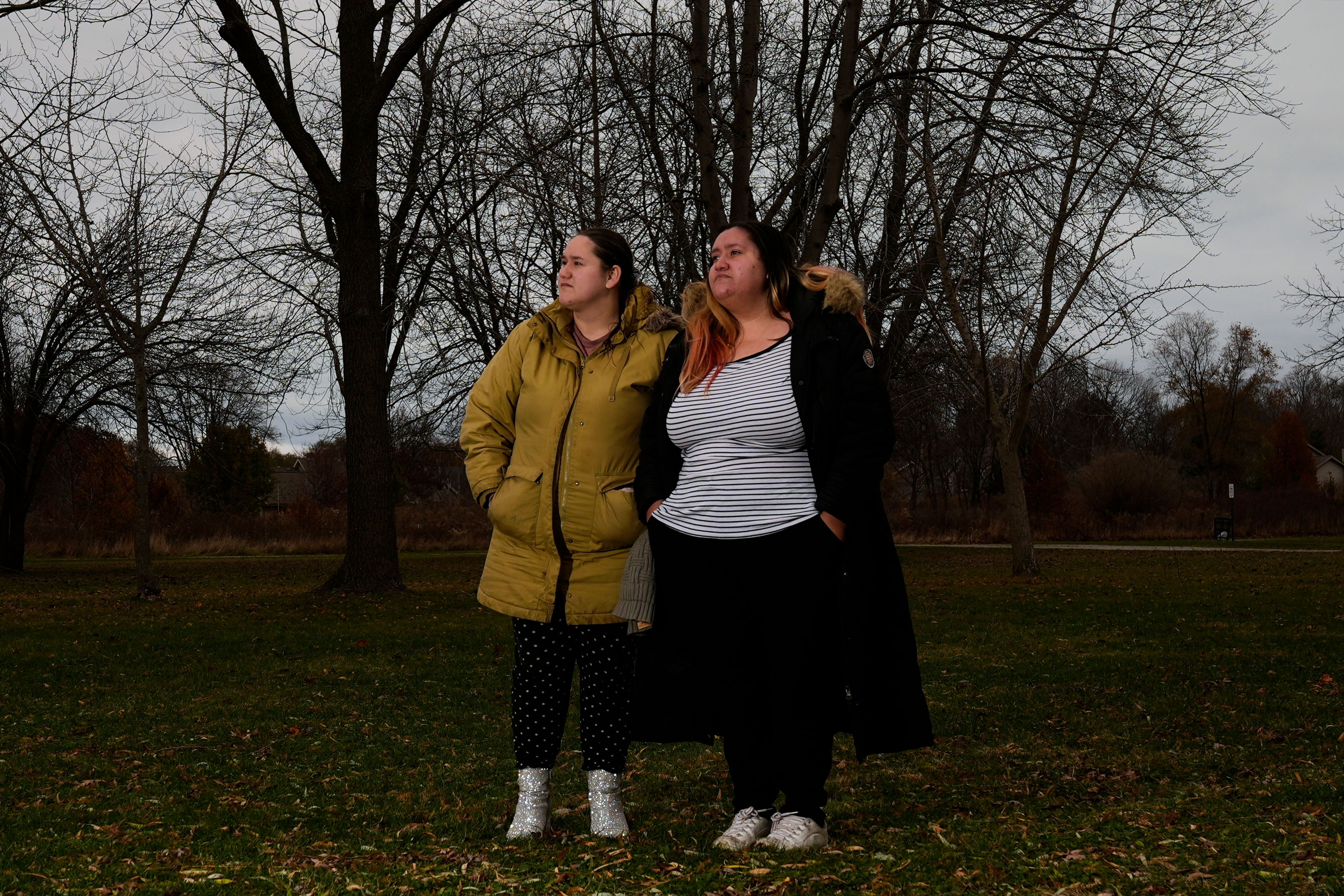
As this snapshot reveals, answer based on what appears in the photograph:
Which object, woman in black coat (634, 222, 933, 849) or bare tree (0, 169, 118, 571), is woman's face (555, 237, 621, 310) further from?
bare tree (0, 169, 118, 571)

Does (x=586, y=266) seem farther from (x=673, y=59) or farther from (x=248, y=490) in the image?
(x=248, y=490)

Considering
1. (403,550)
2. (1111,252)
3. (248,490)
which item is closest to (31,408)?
(248,490)

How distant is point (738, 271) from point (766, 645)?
1.24 m

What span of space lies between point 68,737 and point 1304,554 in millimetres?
24333

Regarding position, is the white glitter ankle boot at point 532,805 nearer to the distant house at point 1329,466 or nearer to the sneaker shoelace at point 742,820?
the sneaker shoelace at point 742,820

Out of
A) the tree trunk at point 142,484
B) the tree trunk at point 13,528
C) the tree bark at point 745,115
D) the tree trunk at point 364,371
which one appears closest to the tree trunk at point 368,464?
the tree trunk at point 364,371

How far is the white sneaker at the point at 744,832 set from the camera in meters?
3.57

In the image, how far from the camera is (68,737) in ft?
20.7

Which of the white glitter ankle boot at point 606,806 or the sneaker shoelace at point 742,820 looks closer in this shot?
the sneaker shoelace at point 742,820

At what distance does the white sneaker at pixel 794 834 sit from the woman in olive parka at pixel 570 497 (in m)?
0.56

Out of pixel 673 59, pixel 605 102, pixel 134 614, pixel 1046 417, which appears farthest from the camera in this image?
pixel 1046 417

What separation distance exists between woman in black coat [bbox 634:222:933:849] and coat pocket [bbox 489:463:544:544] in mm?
352

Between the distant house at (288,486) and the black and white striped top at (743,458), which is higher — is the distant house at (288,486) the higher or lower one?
the higher one

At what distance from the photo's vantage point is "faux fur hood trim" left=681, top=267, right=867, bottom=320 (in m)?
3.71
